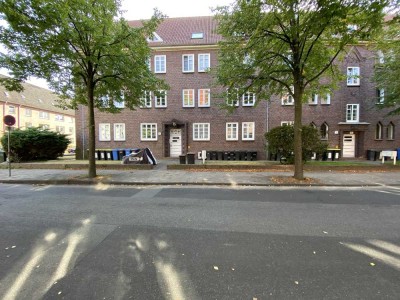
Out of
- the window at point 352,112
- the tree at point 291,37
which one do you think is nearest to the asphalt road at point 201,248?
the tree at point 291,37

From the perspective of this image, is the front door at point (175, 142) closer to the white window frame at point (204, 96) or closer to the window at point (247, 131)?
the white window frame at point (204, 96)

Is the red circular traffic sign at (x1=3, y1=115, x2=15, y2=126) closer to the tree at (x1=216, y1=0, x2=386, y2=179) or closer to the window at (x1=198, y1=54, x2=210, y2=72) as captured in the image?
the tree at (x1=216, y1=0, x2=386, y2=179)

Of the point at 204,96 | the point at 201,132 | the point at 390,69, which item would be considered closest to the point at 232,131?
the point at 201,132

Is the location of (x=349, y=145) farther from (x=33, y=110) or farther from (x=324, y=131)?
(x=33, y=110)

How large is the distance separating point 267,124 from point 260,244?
16.3m

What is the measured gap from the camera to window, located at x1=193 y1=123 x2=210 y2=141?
19.2 metres

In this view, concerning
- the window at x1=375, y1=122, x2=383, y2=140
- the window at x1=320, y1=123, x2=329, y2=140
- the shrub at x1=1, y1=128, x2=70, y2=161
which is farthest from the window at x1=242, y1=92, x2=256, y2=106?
the shrub at x1=1, y1=128, x2=70, y2=161

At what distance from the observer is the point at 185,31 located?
69.6 feet

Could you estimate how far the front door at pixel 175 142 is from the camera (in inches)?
774

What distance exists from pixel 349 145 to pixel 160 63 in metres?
18.3

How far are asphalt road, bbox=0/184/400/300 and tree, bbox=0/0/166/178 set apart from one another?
18.0 ft

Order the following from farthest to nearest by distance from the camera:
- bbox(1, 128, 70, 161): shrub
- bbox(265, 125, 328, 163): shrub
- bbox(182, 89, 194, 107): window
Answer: bbox(182, 89, 194, 107): window → bbox(1, 128, 70, 161): shrub → bbox(265, 125, 328, 163): shrub

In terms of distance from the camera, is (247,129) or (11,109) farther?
(11,109)

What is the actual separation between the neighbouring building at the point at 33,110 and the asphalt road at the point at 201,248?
1166 inches
